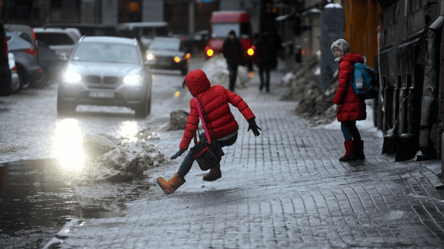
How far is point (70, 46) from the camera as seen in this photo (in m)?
29.7

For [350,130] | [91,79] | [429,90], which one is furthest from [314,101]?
[429,90]

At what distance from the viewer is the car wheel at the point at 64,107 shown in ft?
54.7

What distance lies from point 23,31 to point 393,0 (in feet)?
46.3

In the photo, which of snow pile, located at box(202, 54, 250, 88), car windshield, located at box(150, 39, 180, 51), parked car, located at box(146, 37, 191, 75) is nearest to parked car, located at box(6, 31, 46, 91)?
snow pile, located at box(202, 54, 250, 88)

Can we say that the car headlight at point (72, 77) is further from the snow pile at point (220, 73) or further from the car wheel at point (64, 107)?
the snow pile at point (220, 73)

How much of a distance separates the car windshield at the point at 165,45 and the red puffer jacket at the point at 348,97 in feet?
86.3

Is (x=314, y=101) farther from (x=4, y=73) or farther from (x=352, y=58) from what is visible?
(x=352, y=58)

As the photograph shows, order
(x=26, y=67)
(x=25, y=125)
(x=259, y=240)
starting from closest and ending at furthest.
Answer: (x=259, y=240) < (x=25, y=125) < (x=26, y=67)

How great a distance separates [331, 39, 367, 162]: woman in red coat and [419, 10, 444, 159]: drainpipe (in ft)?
2.60

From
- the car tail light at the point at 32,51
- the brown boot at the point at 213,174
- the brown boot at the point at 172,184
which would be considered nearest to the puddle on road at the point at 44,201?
the brown boot at the point at 172,184

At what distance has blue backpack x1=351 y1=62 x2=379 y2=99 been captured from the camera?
29.8 feet

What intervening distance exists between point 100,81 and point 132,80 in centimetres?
Answer: 67

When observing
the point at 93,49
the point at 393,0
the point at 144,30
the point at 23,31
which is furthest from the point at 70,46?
the point at 144,30

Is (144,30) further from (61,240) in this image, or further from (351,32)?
(61,240)
